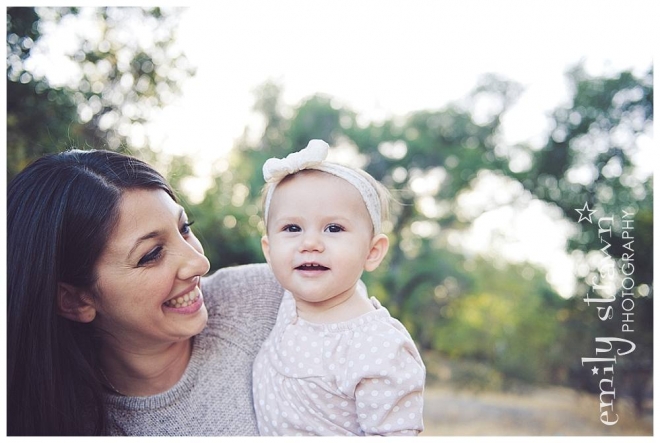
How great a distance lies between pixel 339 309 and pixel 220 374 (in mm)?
341

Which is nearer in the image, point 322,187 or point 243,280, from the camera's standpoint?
point 322,187

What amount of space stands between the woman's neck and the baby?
209mm

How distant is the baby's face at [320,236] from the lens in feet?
4.53

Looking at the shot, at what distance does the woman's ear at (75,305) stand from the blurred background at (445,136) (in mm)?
1876

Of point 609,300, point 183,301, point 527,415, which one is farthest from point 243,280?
point 527,415

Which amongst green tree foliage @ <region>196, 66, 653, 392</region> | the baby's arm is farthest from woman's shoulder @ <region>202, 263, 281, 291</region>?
green tree foliage @ <region>196, 66, 653, 392</region>

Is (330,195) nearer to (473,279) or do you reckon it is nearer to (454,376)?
(473,279)

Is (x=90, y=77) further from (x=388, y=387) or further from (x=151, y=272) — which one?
(x=388, y=387)

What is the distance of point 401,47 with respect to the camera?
12.6ft

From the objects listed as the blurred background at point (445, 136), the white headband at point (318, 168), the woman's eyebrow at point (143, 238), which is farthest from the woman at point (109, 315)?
the blurred background at point (445, 136)

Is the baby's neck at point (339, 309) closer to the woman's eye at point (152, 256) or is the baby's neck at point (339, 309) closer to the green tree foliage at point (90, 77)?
the woman's eye at point (152, 256)

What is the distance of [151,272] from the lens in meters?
1.34

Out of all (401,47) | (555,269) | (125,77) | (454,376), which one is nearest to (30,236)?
(125,77)

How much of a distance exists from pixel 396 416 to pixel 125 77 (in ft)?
10.2
